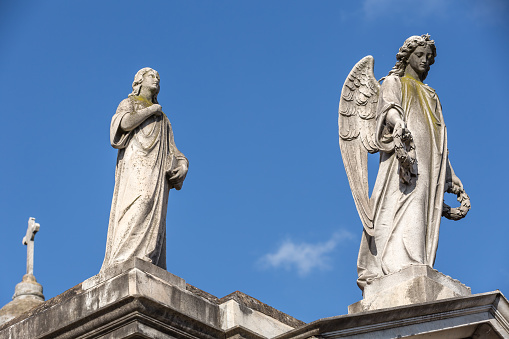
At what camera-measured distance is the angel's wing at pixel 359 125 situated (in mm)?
13703

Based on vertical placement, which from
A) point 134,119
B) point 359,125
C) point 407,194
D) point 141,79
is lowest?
point 407,194

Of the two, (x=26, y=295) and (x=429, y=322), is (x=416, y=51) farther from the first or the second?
(x=26, y=295)

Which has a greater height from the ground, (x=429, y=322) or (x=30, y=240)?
(x=30, y=240)

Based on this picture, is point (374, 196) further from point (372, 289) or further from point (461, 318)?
point (461, 318)

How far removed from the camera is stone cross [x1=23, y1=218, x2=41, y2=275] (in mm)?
18203

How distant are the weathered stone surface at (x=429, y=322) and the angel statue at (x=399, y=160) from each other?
1322mm

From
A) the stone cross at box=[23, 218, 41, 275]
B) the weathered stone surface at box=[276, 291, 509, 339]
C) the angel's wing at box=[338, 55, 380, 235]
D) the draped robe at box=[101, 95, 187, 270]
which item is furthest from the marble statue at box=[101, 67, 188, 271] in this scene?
the stone cross at box=[23, 218, 41, 275]

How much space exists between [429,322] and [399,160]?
7.71 ft

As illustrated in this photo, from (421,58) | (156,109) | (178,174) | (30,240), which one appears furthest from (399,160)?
(30,240)

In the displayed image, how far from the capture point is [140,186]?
1234cm

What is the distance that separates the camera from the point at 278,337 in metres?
11.1

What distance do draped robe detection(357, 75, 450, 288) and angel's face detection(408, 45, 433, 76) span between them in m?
0.37

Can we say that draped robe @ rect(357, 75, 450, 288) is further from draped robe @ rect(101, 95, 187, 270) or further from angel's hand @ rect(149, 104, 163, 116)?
angel's hand @ rect(149, 104, 163, 116)

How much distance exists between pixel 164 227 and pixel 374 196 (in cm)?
270
